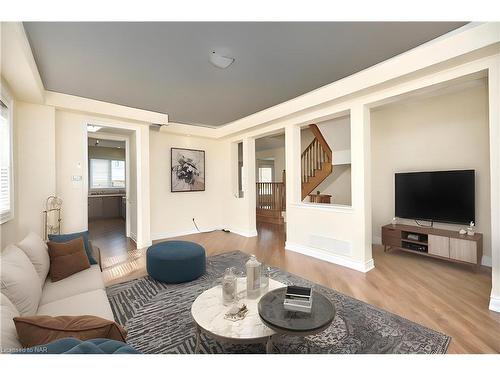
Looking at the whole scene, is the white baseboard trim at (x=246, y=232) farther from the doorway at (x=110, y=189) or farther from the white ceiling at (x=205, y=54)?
the white ceiling at (x=205, y=54)

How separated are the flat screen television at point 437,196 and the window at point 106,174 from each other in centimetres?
882

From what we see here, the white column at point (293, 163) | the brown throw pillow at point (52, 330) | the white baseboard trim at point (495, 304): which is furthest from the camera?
the white column at point (293, 163)

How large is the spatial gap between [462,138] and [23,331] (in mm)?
5116

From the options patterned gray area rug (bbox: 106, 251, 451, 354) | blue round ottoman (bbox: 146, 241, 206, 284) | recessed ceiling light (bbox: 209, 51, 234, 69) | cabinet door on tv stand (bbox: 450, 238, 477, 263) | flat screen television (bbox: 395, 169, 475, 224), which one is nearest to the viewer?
patterned gray area rug (bbox: 106, 251, 451, 354)

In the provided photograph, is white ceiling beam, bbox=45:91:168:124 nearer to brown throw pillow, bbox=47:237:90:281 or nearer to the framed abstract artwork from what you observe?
the framed abstract artwork

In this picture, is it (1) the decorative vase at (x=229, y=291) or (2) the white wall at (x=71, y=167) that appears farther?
(2) the white wall at (x=71, y=167)

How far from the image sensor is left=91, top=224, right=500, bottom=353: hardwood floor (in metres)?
1.95

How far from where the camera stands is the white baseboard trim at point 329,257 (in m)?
3.27

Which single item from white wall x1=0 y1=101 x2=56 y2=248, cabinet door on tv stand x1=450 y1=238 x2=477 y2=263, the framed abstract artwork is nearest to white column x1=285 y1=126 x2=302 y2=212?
cabinet door on tv stand x1=450 y1=238 x2=477 y2=263

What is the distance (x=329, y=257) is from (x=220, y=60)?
322cm

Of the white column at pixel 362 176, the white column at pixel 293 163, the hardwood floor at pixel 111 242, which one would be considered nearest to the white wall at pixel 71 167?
the hardwood floor at pixel 111 242

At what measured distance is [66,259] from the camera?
2.26 meters

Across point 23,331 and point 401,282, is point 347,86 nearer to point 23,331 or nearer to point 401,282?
point 401,282

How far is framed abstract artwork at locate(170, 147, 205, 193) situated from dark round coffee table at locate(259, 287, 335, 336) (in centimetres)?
426
